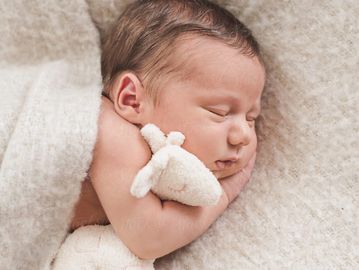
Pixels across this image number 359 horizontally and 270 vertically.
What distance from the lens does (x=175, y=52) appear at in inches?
44.1

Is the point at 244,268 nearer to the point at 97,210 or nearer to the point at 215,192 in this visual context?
the point at 215,192

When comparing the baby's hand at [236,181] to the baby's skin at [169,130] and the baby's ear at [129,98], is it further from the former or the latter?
the baby's ear at [129,98]

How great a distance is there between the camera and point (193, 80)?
3.64 ft

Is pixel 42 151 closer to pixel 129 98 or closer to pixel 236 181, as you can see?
pixel 129 98

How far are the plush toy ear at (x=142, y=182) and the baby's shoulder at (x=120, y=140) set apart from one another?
0.23ft

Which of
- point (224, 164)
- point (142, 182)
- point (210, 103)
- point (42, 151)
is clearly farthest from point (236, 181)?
point (42, 151)

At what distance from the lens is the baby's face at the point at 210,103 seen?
110 centimetres

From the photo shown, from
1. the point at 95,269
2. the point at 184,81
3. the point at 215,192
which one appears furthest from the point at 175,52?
the point at 95,269

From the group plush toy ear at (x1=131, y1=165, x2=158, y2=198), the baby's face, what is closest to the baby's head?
the baby's face

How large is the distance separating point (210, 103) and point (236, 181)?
0.20 metres

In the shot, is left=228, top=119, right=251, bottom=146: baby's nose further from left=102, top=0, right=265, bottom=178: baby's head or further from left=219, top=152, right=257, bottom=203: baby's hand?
left=219, top=152, right=257, bottom=203: baby's hand

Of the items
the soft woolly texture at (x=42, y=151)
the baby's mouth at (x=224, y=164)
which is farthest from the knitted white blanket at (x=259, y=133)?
the baby's mouth at (x=224, y=164)

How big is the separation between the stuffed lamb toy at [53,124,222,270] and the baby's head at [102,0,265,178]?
2.0 inches

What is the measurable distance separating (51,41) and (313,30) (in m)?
0.55
